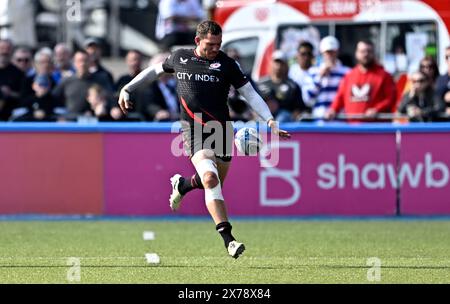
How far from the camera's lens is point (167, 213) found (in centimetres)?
1616

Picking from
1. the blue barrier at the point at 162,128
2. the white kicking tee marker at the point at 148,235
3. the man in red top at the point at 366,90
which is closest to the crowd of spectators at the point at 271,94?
the man in red top at the point at 366,90

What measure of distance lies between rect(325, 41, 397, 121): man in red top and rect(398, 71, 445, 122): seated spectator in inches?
11.1

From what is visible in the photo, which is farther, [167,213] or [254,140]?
[167,213]

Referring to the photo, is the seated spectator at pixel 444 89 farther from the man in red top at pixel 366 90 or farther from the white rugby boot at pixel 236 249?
the white rugby boot at pixel 236 249

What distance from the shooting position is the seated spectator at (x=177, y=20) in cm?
2141

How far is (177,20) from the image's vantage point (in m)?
21.7

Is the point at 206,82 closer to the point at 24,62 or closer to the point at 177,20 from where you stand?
the point at 24,62

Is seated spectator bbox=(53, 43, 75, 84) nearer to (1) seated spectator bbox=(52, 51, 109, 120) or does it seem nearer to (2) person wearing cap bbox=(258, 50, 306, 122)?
(1) seated spectator bbox=(52, 51, 109, 120)

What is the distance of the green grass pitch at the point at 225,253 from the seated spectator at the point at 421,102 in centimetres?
208

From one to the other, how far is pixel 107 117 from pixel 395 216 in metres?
4.29

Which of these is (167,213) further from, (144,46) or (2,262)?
(144,46)

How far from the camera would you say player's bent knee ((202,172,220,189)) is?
11055 millimetres

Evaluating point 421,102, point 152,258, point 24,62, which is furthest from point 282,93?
point 152,258
